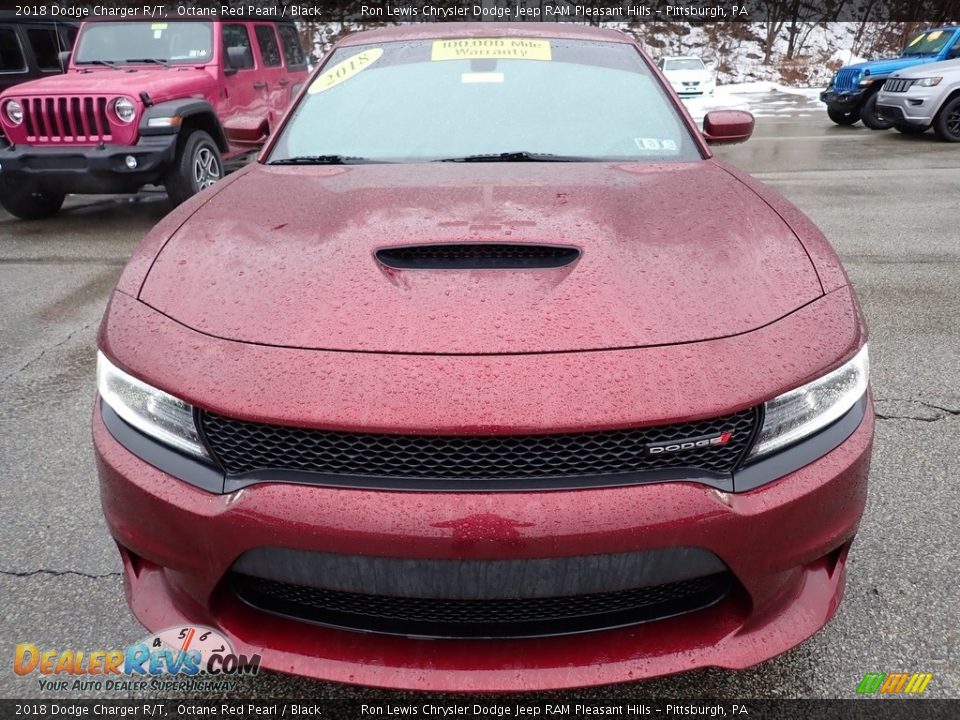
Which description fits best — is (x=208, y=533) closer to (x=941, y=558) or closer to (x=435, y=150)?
(x=435, y=150)

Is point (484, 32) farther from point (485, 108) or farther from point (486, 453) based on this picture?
point (486, 453)

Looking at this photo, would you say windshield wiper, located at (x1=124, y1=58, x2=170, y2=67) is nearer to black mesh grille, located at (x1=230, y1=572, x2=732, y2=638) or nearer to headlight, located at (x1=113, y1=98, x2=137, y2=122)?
headlight, located at (x1=113, y1=98, x2=137, y2=122)

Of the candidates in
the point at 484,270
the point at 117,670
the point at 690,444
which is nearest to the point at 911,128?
the point at 484,270

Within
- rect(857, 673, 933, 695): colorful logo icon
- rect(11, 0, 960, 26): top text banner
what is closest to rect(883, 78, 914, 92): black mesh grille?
rect(857, 673, 933, 695): colorful logo icon

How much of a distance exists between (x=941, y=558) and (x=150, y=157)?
251 inches

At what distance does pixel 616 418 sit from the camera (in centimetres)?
120

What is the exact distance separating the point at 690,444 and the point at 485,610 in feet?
1.66

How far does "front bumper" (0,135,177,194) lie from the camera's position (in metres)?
6.12

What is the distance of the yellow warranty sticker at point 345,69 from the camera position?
107 inches

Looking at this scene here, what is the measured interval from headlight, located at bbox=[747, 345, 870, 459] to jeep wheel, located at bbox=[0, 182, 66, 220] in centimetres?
729

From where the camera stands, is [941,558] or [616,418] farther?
[941,558]

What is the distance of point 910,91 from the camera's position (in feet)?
35.4

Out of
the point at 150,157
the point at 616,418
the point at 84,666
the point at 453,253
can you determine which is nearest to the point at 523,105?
the point at 453,253

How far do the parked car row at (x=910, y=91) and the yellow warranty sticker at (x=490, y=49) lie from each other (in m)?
10.6
